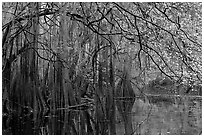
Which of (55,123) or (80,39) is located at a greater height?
(80,39)

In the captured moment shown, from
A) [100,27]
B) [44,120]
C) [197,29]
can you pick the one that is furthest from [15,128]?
[197,29]

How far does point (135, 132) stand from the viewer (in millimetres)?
5719

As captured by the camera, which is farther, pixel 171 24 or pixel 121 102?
pixel 121 102

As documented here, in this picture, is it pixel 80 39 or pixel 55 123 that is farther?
pixel 80 39

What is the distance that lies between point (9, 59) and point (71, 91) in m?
1.15

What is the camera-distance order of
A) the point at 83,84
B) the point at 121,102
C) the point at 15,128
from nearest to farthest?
the point at 15,128
the point at 83,84
the point at 121,102

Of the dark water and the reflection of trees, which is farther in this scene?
the reflection of trees

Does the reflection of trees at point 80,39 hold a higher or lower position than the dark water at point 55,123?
higher

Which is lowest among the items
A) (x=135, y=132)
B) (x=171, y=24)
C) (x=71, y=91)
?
(x=135, y=132)

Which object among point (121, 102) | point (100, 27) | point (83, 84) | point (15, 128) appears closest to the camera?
point (15, 128)

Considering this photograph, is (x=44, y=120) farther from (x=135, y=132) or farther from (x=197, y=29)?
(x=197, y=29)

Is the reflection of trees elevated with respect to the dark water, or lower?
elevated

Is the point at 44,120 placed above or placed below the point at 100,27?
below

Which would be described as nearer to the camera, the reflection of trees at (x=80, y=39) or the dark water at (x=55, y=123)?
the dark water at (x=55, y=123)
